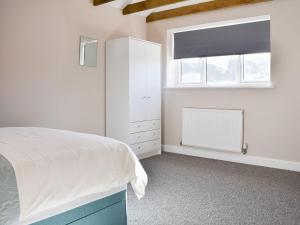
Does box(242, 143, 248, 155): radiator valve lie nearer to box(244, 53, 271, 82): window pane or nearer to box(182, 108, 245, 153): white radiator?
box(182, 108, 245, 153): white radiator

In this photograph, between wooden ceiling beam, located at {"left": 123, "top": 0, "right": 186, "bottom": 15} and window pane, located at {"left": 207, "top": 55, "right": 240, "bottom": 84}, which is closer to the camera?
wooden ceiling beam, located at {"left": 123, "top": 0, "right": 186, "bottom": 15}

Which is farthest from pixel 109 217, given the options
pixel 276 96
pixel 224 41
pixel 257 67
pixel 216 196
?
pixel 224 41

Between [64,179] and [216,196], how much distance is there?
1.77 m

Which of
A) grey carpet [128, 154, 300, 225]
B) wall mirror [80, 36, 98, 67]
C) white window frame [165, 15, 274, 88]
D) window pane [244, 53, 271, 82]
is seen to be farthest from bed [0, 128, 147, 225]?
window pane [244, 53, 271, 82]

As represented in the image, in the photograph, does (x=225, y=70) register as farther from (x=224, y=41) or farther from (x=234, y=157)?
(x=234, y=157)

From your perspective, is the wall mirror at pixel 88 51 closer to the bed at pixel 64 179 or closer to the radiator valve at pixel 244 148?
the bed at pixel 64 179

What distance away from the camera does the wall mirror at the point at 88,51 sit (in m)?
3.99

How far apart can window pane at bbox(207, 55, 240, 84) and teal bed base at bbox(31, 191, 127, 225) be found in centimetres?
298

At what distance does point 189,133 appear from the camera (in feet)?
15.2

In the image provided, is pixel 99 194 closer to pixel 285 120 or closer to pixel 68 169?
pixel 68 169

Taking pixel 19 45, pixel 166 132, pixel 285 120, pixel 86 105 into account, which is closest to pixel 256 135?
pixel 285 120

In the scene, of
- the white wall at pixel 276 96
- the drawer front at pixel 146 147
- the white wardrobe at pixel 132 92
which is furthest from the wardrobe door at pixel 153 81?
the white wall at pixel 276 96

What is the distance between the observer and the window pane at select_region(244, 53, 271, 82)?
13.3 ft

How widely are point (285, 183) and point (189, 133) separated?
5.58 feet
